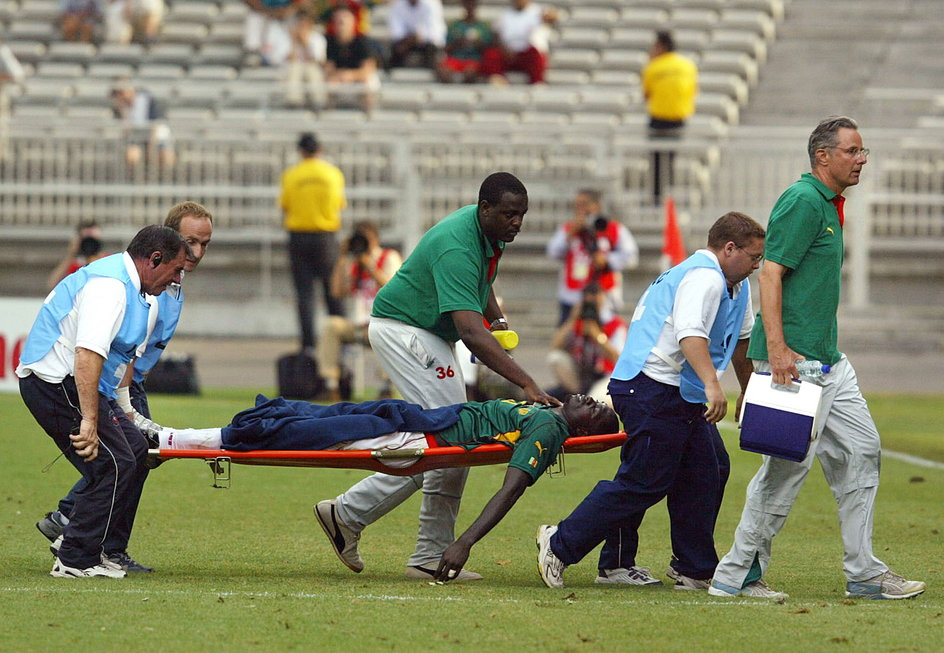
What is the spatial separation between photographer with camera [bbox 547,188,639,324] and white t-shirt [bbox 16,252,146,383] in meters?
9.49

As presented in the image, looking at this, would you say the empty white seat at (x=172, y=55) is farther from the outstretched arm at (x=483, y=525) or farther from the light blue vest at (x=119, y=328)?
the outstretched arm at (x=483, y=525)

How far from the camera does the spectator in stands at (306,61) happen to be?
23312 millimetres

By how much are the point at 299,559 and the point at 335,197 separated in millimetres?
9490

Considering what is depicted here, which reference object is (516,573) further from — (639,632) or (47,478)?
(47,478)

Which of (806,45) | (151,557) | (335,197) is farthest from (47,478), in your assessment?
(806,45)

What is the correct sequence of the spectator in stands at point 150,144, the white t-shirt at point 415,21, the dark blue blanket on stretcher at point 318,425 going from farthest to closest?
the white t-shirt at point 415,21 → the spectator in stands at point 150,144 → the dark blue blanket on stretcher at point 318,425

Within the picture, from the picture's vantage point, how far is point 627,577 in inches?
300

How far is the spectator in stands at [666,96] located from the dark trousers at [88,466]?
14640 mm

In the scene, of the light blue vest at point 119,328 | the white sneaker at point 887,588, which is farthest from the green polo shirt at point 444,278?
the white sneaker at point 887,588

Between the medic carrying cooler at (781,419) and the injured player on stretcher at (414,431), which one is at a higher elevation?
the medic carrying cooler at (781,419)

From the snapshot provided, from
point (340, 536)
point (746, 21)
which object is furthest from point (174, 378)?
point (746, 21)

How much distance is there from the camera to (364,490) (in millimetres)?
7707

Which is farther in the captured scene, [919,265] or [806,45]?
[806,45]

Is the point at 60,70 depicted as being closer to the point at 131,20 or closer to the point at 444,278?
the point at 131,20
